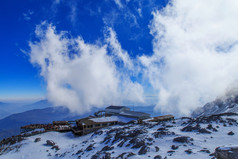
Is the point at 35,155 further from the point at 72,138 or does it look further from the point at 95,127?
the point at 95,127

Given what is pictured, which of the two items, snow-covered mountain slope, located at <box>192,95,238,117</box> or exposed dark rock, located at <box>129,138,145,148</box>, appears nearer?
exposed dark rock, located at <box>129,138,145,148</box>

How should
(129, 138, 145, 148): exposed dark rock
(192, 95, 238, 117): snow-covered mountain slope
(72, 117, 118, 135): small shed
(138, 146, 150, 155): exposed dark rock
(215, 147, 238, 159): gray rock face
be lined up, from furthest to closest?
(192, 95, 238, 117): snow-covered mountain slope → (72, 117, 118, 135): small shed → (129, 138, 145, 148): exposed dark rock → (138, 146, 150, 155): exposed dark rock → (215, 147, 238, 159): gray rock face

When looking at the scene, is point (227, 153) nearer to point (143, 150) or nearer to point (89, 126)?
point (143, 150)

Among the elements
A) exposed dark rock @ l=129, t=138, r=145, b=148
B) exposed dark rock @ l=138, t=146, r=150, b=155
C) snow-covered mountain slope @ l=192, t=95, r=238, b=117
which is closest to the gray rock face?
exposed dark rock @ l=138, t=146, r=150, b=155

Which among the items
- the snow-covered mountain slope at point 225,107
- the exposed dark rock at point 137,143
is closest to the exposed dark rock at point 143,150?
the exposed dark rock at point 137,143

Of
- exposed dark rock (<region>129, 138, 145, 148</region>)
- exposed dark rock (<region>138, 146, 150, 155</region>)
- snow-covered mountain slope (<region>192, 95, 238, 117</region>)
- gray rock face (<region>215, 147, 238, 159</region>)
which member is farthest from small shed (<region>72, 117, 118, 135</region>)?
snow-covered mountain slope (<region>192, 95, 238, 117</region>)

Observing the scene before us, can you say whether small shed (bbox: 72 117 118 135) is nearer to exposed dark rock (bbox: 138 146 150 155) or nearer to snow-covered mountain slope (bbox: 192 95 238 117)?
exposed dark rock (bbox: 138 146 150 155)

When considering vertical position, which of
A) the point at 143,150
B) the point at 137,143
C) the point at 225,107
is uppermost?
the point at 225,107

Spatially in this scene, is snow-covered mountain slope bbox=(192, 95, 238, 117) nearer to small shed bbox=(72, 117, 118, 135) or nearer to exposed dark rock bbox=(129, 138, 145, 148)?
small shed bbox=(72, 117, 118, 135)

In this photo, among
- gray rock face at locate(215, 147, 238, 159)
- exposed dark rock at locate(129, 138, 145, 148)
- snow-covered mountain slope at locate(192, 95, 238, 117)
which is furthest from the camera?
snow-covered mountain slope at locate(192, 95, 238, 117)

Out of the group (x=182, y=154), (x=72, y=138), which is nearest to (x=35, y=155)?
(x=72, y=138)

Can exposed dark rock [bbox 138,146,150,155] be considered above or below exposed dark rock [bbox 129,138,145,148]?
below

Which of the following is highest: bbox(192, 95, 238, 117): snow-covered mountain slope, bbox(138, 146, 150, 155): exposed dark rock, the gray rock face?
bbox(192, 95, 238, 117): snow-covered mountain slope

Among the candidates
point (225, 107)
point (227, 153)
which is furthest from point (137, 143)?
point (225, 107)
